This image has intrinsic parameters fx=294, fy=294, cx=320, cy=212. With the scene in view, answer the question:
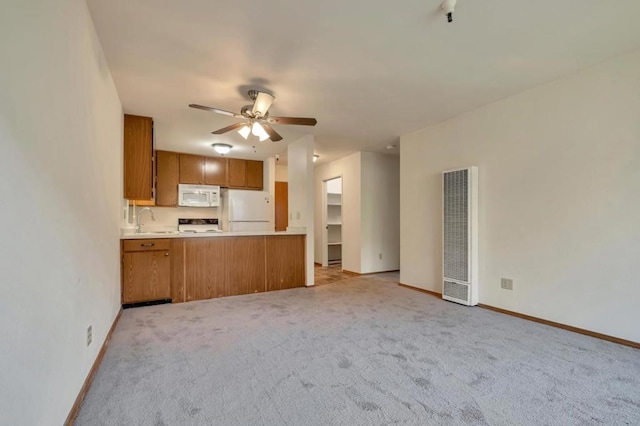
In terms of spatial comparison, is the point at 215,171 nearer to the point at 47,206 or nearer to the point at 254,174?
the point at 254,174

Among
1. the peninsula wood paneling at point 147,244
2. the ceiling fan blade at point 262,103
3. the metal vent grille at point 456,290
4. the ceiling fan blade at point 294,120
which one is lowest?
the metal vent grille at point 456,290

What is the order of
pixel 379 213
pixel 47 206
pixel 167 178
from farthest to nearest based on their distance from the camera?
pixel 379 213 → pixel 167 178 → pixel 47 206

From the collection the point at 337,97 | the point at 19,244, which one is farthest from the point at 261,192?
the point at 19,244

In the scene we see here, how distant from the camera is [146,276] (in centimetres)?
360

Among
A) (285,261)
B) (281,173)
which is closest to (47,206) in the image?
(285,261)

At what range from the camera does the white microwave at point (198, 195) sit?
561 centimetres

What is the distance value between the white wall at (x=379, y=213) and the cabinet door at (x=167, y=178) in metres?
3.59

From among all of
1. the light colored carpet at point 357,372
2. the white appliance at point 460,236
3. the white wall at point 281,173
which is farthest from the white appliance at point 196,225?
the white appliance at point 460,236

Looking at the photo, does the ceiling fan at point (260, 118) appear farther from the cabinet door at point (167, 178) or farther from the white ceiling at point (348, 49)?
the cabinet door at point (167, 178)

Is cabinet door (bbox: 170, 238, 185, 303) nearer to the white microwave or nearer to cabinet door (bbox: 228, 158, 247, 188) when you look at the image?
the white microwave

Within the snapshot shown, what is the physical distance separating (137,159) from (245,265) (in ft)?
6.38

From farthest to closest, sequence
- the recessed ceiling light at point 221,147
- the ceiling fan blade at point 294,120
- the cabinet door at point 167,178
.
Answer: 1. the cabinet door at point 167,178
2. the recessed ceiling light at point 221,147
3. the ceiling fan blade at point 294,120

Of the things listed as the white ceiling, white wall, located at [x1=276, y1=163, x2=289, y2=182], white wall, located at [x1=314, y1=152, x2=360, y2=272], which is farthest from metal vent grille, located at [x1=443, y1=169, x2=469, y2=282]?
white wall, located at [x1=276, y1=163, x2=289, y2=182]

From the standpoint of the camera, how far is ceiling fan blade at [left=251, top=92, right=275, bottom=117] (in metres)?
2.80
